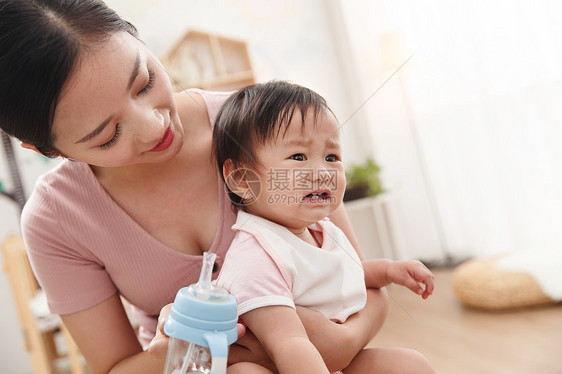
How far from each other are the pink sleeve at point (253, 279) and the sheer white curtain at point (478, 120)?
975 mm

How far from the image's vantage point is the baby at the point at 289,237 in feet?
1.57

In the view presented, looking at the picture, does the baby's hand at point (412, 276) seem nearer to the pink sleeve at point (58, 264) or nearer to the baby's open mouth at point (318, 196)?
the baby's open mouth at point (318, 196)

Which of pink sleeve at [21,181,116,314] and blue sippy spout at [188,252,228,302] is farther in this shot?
pink sleeve at [21,181,116,314]

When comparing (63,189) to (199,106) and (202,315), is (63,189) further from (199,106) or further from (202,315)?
(202,315)

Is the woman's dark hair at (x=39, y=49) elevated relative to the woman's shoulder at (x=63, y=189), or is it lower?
elevated

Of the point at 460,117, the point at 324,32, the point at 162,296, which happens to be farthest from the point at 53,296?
the point at 460,117

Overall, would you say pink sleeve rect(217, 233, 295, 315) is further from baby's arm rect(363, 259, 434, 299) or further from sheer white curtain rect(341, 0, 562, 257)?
sheer white curtain rect(341, 0, 562, 257)

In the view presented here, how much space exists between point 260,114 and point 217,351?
241 mm

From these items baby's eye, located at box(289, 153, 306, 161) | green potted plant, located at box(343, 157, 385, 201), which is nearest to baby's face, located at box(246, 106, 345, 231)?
baby's eye, located at box(289, 153, 306, 161)

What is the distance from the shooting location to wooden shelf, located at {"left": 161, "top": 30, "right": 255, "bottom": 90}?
2283 millimetres

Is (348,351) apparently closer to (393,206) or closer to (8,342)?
(393,206)

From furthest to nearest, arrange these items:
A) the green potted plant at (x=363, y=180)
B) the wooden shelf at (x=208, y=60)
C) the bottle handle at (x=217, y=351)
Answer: the wooden shelf at (x=208, y=60)
the green potted plant at (x=363, y=180)
the bottle handle at (x=217, y=351)

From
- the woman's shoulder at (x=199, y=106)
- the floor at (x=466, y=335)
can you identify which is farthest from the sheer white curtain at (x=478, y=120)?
the woman's shoulder at (x=199, y=106)

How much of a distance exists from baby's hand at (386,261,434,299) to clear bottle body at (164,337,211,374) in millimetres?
241
